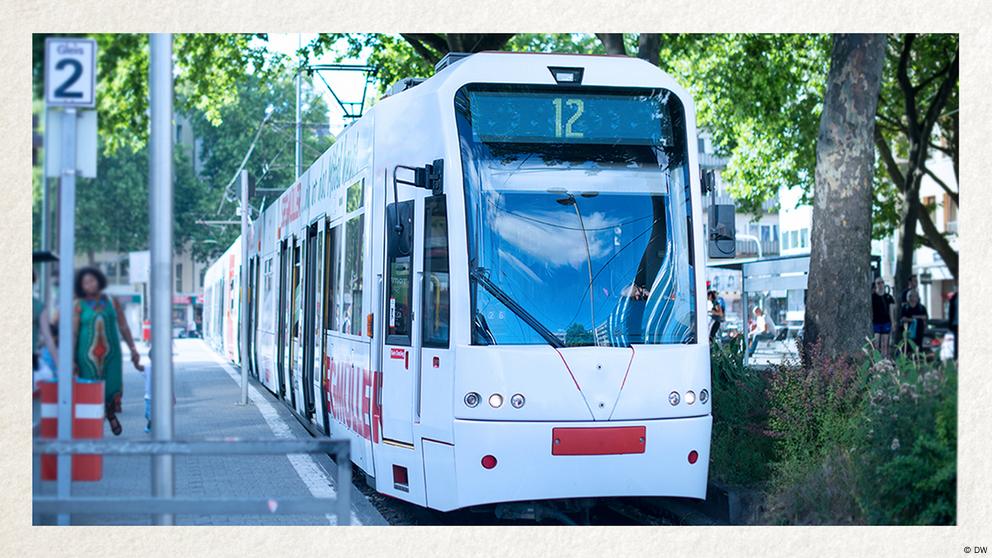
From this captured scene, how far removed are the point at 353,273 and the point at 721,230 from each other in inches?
129

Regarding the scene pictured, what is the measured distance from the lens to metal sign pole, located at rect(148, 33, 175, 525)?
691cm

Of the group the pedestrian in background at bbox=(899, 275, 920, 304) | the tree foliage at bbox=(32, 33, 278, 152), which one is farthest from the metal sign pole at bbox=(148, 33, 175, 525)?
the pedestrian in background at bbox=(899, 275, 920, 304)

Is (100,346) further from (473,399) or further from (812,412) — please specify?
(812,412)

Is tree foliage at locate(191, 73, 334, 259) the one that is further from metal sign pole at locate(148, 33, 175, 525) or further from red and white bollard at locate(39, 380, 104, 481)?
metal sign pole at locate(148, 33, 175, 525)

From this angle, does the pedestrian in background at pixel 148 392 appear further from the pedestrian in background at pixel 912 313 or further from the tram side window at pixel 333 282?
the pedestrian in background at pixel 912 313

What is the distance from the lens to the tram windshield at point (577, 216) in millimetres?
8703

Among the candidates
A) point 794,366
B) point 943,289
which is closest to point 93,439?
point 794,366

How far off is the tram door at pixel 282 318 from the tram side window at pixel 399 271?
685 cm

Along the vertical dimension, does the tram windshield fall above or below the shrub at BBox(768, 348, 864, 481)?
above

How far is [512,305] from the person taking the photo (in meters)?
8.68

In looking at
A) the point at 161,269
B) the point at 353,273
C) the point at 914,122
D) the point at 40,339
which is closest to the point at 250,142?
the point at 353,273

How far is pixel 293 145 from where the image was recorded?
65.0 ft

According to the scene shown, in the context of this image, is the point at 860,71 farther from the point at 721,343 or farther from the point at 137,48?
the point at 137,48

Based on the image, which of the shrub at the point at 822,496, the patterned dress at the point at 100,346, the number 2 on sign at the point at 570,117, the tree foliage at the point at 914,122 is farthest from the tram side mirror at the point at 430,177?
the tree foliage at the point at 914,122
